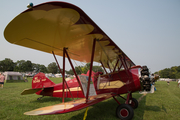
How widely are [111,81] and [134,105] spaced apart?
69.6 inches

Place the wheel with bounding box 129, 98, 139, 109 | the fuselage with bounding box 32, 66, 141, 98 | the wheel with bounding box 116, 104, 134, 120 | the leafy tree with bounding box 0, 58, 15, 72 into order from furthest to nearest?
the leafy tree with bounding box 0, 58, 15, 72
the wheel with bounding box 129, 98, 139, 109
the fuselage with bounding box 32, 66, 141, 98
the wheel with bounding box 116, 104, 134, 120

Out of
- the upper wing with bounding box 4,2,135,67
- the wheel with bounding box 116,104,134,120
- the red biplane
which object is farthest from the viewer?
the wheel with bounding box 116,104,134,120

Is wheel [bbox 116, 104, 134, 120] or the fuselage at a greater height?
the fuselage

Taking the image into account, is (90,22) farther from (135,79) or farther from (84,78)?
(135,79)

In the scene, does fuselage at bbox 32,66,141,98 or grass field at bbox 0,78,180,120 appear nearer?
grass field at bbox 0,78,180,120

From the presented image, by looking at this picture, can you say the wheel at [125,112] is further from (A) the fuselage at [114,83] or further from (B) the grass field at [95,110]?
(A) the fuselage at [114,83]

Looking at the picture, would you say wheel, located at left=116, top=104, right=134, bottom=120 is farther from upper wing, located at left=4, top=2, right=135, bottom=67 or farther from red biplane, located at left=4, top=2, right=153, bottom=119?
upper wing, located at left=4, top=2, right=135, bottom=67

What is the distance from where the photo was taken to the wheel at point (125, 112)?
3.59 m

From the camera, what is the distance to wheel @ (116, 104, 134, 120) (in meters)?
3.59

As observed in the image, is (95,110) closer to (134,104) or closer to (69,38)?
(134,104)

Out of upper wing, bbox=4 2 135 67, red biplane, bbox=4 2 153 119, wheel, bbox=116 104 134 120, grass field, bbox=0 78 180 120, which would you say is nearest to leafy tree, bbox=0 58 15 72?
grass field, bbox=0 78 180 120

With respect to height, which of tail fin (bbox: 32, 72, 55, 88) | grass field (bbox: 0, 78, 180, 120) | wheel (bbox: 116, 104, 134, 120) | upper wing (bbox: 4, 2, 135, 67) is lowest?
grass field (bbox: 0, 78, 180, 120)

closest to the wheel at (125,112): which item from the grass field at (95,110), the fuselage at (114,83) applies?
the grass field at (95,110)

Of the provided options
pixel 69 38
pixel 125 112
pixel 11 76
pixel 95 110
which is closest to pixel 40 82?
pixel 95 110
